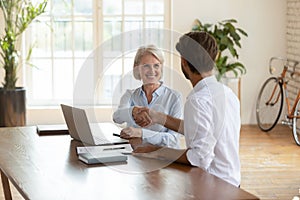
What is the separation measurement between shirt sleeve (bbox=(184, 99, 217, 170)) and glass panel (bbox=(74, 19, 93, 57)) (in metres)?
5.39

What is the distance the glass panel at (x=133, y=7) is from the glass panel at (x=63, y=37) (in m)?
0.75

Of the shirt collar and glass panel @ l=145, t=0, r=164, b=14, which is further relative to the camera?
glass panel @ l=145, t=0, r=164, b=14

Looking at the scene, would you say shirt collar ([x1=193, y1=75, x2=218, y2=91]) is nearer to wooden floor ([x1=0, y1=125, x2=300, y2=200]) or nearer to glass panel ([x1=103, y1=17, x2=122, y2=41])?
wooden floor ([x1=0, y1=125, x2=300, y2=200])

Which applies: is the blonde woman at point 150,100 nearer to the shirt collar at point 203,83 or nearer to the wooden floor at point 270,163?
the shirt collar at point 203,83

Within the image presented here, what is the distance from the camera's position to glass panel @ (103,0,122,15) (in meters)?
8.20

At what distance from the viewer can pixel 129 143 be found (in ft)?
11.7

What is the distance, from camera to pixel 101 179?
2783 millimetres

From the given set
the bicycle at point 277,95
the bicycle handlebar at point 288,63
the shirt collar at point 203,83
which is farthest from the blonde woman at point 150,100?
the bicycle handlebar at point 288,63

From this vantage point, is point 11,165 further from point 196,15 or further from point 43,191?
point 196,15

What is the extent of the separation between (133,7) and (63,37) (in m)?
0.97

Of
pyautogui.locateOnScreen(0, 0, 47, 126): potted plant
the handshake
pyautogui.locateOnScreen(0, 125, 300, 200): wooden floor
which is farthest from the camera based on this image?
pyautogui.locateOnScreen(0, 0, 47, 126): potted plant

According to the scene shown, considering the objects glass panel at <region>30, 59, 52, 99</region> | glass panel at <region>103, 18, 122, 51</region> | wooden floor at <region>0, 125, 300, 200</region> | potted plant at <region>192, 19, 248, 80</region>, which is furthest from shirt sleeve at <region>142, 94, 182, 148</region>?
glass panel at <region>30, 59, 52, 99</region>

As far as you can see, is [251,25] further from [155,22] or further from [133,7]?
[133,7]

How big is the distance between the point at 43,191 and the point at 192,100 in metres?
0.83
